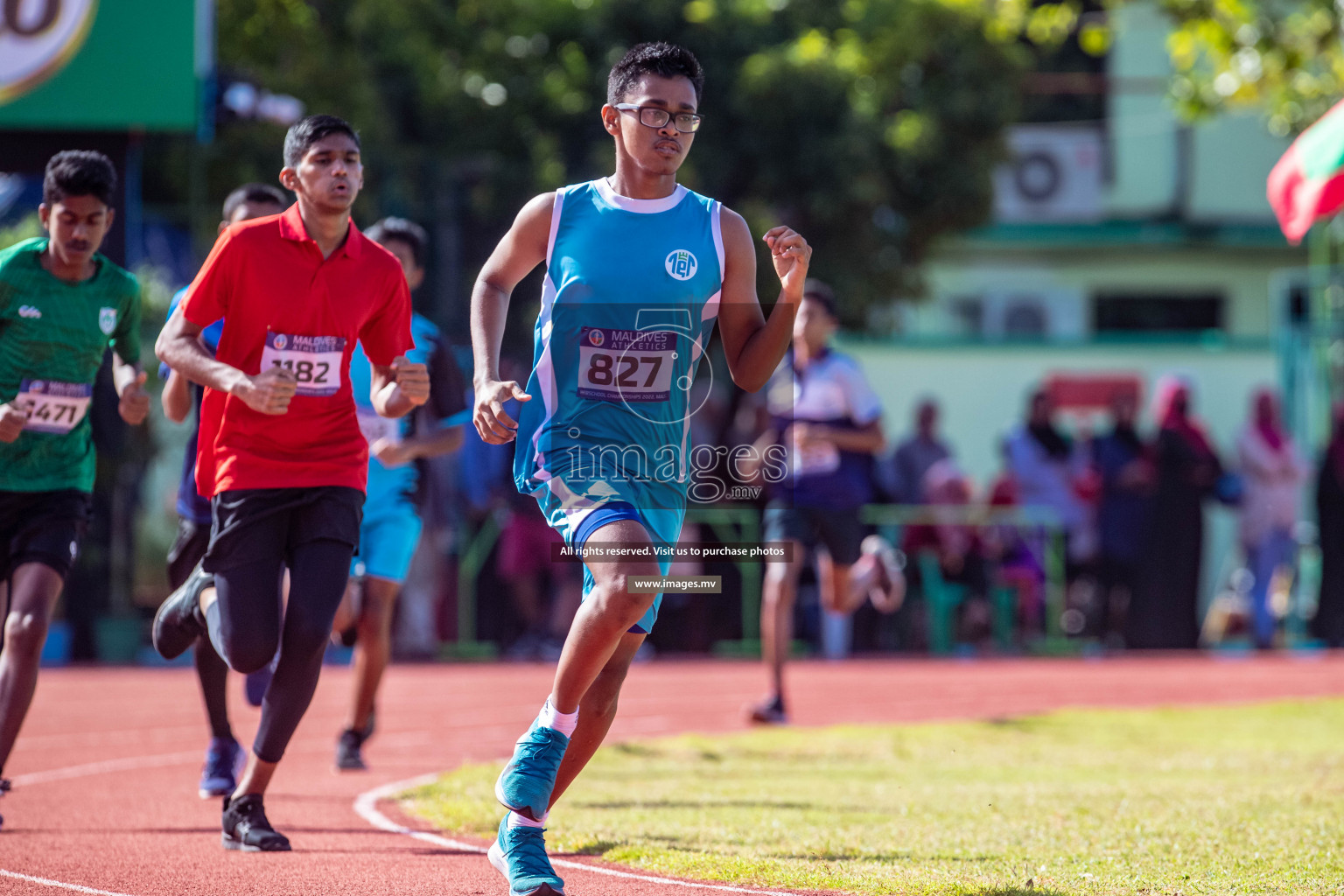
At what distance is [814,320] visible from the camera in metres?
11.0

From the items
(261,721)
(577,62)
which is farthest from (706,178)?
(261,721)

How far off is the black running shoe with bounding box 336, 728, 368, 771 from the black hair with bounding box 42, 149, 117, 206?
116 inches

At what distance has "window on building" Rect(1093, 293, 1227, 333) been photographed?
108 ft

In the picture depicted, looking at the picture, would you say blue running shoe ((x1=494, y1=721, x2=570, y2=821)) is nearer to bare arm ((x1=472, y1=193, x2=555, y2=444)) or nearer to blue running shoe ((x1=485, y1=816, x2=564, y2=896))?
blue running shoe ((x1=485, y1=816, x2=564, y2=896))

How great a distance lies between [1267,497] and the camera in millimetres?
18172

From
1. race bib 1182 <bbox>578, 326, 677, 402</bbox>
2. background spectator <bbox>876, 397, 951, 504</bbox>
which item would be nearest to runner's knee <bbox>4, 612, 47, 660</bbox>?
race bib 1182 <bbox>578, 326, 677, 402</bbox>

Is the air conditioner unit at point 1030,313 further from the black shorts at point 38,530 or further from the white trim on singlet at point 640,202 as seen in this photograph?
the white trim on singlet at point 640,202

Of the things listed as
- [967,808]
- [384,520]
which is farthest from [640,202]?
[384,520]

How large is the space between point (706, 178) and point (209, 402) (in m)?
14.5

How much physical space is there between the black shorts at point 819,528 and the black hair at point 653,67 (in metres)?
5.70

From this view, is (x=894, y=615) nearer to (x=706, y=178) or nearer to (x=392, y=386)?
(x=706, y=178)

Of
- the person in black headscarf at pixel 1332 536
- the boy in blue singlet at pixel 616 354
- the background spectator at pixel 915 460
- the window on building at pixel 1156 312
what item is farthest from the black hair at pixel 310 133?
the window on building at pixel 1156 312

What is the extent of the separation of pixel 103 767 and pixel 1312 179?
739cm

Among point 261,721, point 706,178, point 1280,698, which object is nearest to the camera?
point 261,721
